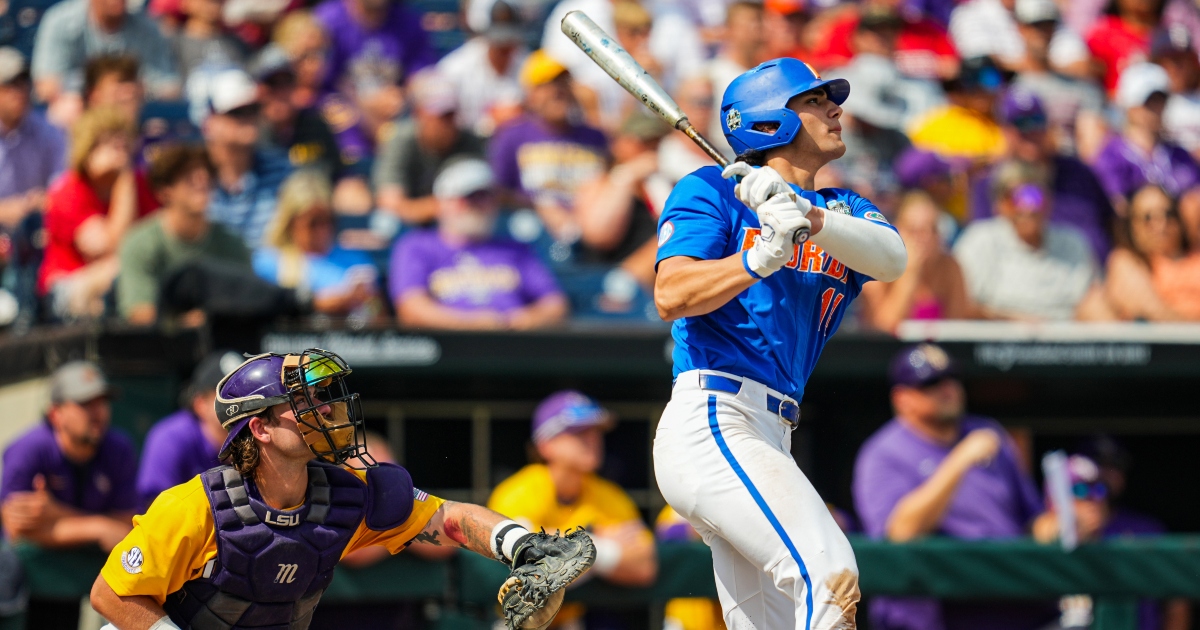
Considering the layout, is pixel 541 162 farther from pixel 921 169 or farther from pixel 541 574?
pixel 541 574

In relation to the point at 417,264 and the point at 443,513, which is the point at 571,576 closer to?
the point at 443,513

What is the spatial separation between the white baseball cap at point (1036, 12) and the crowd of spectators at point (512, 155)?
0.04 meters

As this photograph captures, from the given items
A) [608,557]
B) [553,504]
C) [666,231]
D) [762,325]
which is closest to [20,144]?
[553,504]

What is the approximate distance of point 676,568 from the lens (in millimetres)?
6402

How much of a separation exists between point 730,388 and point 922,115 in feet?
21.7

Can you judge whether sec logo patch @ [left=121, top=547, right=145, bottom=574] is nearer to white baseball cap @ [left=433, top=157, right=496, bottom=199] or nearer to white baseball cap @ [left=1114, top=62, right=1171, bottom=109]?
white baseball cap @ [left=433, top=157, right=496, bottom=199]

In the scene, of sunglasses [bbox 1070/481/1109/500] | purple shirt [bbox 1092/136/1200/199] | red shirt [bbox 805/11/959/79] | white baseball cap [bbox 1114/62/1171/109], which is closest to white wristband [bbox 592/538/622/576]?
sunglasses [bbox 1070/481/1109/500]

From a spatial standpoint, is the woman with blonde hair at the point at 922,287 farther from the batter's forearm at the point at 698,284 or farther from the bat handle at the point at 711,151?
the batter's forearm at the point at 698,284

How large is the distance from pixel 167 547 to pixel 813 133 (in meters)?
2.06

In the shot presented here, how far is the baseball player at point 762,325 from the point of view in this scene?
379cm

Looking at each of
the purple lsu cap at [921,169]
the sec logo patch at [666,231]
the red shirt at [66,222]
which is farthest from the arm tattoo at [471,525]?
the purple lsu cap at [921,169]

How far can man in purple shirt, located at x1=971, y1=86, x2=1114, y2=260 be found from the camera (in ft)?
30.8

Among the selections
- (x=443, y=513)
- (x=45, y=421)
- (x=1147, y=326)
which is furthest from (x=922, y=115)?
(x=443, y=513)

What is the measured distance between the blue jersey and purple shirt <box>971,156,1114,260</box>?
17.4 ft
